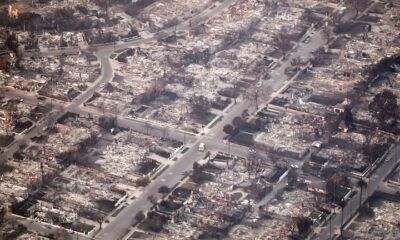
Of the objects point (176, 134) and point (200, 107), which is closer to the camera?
point (176, 134)

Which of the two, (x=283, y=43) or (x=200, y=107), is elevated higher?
(x=283, y=43)

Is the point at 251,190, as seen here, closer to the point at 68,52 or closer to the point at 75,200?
the point at 75,200

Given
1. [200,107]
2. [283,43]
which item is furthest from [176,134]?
[283,43]

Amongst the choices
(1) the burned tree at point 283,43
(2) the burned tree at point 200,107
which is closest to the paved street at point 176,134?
(1) the burned tree at point 283,43

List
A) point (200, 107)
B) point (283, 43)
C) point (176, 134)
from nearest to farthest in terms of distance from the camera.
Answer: point (176, 134) → point (200, 107) → point (283, 43)

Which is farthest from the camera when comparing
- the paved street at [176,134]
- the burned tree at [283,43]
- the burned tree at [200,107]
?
the burned tree at [283,43]

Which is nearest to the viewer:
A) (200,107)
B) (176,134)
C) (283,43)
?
(176,134)

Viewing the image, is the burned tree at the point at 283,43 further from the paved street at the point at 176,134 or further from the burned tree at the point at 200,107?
the burned tree at the point at 200,107

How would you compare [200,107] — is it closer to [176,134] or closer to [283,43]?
[176,134]

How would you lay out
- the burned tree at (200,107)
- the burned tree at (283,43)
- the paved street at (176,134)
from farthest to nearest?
the burned tree at (283,43), the burned tree at (200,107), the paved street at (176,134)

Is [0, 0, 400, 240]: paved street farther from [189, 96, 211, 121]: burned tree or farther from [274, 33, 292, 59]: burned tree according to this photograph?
[189, 96, 211, 121]: burned tree

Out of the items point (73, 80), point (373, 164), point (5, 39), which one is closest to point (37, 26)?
point (5, 39)

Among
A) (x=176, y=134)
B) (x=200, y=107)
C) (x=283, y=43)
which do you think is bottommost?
(x=176, y=134)
